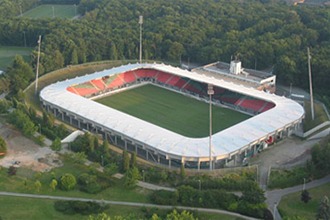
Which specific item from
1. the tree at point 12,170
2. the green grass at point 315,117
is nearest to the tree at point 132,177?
the tree at point 12,170

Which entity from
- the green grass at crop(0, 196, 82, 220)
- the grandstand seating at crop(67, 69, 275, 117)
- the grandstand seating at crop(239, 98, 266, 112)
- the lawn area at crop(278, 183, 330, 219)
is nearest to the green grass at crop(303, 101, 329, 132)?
the grandstand seating at crop(67, 69, 275, 117)

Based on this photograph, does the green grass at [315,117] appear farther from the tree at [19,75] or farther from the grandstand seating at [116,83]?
the tree at [19,75]

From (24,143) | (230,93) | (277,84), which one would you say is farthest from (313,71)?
(24,143)

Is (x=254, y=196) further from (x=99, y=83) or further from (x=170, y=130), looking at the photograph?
(x=99, y=83)

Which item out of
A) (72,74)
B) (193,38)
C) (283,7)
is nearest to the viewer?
(72,74)

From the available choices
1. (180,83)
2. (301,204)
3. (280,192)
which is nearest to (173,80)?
(180,83)

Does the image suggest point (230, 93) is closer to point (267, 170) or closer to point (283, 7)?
point (267, 170)
